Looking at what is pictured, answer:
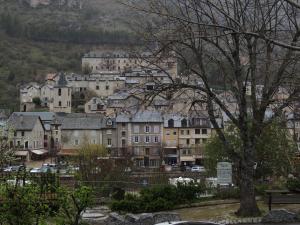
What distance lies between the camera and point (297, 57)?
55.9ft

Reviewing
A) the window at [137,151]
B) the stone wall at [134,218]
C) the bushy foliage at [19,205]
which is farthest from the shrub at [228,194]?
the window at [137,151]

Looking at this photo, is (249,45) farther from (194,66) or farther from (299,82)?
(299,82)

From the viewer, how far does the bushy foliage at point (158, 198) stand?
20.7 m

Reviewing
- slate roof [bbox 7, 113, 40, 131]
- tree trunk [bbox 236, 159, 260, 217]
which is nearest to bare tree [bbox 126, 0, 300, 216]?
tree trunk [bbox 236, 159, 260, 217]

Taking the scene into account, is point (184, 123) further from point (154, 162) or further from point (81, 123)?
point (81, 123)

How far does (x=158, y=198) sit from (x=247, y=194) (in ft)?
11.3

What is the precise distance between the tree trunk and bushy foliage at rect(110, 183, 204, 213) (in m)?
2.98

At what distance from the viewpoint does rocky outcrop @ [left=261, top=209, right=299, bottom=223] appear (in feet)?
59.3

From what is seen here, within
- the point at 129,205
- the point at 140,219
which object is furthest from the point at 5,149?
the point at 140,219

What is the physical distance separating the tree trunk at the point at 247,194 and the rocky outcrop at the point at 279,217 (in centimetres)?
73

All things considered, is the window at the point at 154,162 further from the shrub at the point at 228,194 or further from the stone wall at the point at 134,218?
the stone wall at the point at 134,218

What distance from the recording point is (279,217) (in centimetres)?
1806

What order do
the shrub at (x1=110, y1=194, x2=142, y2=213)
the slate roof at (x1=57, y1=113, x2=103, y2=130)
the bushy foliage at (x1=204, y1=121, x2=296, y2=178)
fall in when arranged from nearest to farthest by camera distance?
the shrub at (x1=110, y1=194, x2=142, y2=213)
the bushy foliage at (x1=204, y1=121, x2=296, y2=178)
the slate roof at (x1=57, y1=113, x2=103, y2=130)

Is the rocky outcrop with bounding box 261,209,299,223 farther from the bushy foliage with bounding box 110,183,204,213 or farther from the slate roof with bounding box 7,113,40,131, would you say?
the slate roof with bounding box 7,113,40,131
